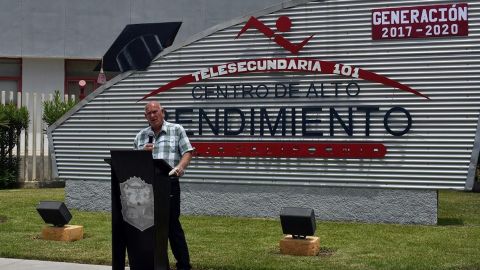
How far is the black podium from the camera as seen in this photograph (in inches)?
279

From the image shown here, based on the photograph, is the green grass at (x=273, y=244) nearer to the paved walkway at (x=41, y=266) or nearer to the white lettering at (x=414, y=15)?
the paved walkway at (x=41, y=266)

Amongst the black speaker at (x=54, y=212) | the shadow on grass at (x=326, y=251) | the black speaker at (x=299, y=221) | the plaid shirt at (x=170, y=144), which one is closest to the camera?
the plaid shirt at (x=170, y=144)

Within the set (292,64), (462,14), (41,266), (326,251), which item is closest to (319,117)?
(292,64)

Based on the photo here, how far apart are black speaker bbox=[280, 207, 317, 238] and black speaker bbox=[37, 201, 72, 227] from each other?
3.42 meters

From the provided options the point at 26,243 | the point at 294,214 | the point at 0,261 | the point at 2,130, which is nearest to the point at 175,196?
the point at 294,214

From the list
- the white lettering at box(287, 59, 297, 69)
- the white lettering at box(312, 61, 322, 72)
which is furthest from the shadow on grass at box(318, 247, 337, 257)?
the white lettering at box(287, 59, 297, 69)

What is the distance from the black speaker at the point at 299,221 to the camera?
898 cm

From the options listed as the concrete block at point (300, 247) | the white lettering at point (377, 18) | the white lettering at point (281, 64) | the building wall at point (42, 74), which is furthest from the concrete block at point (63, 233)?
the building wall at point (42, 74)

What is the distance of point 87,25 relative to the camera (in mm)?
27562

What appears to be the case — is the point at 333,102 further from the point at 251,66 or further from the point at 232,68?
the point at 232,68

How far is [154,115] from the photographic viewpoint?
305 inches

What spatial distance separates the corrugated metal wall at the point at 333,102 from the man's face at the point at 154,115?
5328 mm

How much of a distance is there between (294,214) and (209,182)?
14.9 feet

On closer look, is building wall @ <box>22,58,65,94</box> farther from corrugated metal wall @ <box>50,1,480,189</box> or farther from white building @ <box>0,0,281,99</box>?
corrugated metal wall @ <box>50,1,480,189</box>
